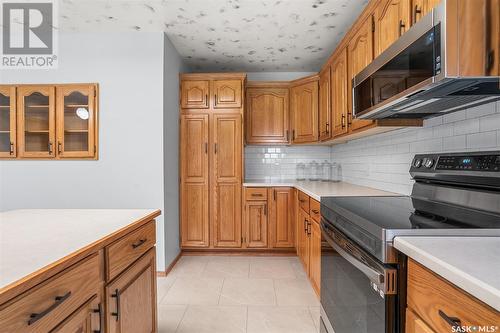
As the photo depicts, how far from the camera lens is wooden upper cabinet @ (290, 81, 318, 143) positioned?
11.0 ft

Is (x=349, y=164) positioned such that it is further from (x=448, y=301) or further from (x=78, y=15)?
(x=78, y=15)

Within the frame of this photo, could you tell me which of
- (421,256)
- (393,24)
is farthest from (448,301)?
(393,24)

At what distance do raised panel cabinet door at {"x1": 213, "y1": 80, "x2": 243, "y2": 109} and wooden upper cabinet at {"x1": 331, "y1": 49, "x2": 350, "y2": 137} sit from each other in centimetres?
117

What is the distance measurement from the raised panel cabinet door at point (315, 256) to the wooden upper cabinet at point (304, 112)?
1412mm

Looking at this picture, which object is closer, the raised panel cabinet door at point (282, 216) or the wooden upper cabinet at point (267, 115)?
the raised panel cabinet door at point (282, 216)

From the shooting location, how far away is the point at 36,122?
2.85 m

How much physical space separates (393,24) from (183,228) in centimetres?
288

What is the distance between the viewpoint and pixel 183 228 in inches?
130

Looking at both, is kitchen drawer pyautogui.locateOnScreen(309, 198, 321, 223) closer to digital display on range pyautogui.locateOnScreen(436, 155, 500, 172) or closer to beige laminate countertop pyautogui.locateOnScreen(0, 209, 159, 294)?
digital display on range pyautogui.locateOnScreen(436, 155, 500, 172)

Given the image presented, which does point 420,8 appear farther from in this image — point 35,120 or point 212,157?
point 35,120

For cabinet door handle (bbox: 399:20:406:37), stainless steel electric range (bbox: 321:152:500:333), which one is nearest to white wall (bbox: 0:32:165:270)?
stainless steel electric range (bbox: 321:152:500:333)

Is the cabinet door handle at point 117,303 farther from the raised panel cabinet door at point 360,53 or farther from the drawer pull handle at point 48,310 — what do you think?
the raised panel cabinet door at point 360,53

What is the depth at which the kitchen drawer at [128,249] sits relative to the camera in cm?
109
